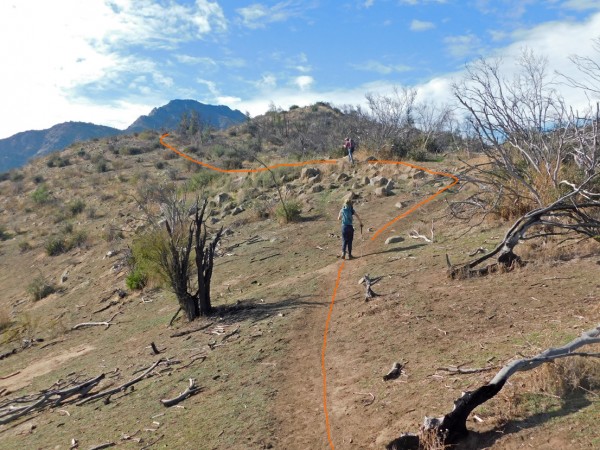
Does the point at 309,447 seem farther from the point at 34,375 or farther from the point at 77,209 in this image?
the point at 77,209

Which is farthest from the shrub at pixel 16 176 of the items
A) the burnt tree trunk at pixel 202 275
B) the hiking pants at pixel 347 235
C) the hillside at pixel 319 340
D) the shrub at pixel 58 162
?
the hiking pants at pixel 347 235

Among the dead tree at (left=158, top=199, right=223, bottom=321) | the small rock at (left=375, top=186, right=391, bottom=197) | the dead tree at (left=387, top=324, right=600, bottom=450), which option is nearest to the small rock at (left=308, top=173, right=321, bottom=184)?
the small rock at (left=375, top=186, right=391, bottom=197)

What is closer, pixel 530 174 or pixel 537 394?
pixel 537 394

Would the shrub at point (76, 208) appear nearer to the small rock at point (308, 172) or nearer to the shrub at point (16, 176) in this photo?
the small rock at point (308, 172)

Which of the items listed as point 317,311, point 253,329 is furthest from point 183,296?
point 317,311

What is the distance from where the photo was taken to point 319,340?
7742 mm

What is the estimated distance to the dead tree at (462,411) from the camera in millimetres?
4117

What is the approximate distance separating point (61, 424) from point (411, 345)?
4.89 metres

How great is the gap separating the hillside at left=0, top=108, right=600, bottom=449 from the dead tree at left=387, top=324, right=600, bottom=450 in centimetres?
16

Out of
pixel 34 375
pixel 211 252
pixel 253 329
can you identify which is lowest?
pixel 34 375

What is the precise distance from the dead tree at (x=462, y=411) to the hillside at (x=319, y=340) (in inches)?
6.3

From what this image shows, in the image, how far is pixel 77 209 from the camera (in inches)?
1234

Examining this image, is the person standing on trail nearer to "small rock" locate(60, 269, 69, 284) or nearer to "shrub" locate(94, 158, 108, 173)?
"small rock" locate(60, 269, 69, 284)

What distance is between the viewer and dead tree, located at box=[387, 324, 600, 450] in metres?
4.12
